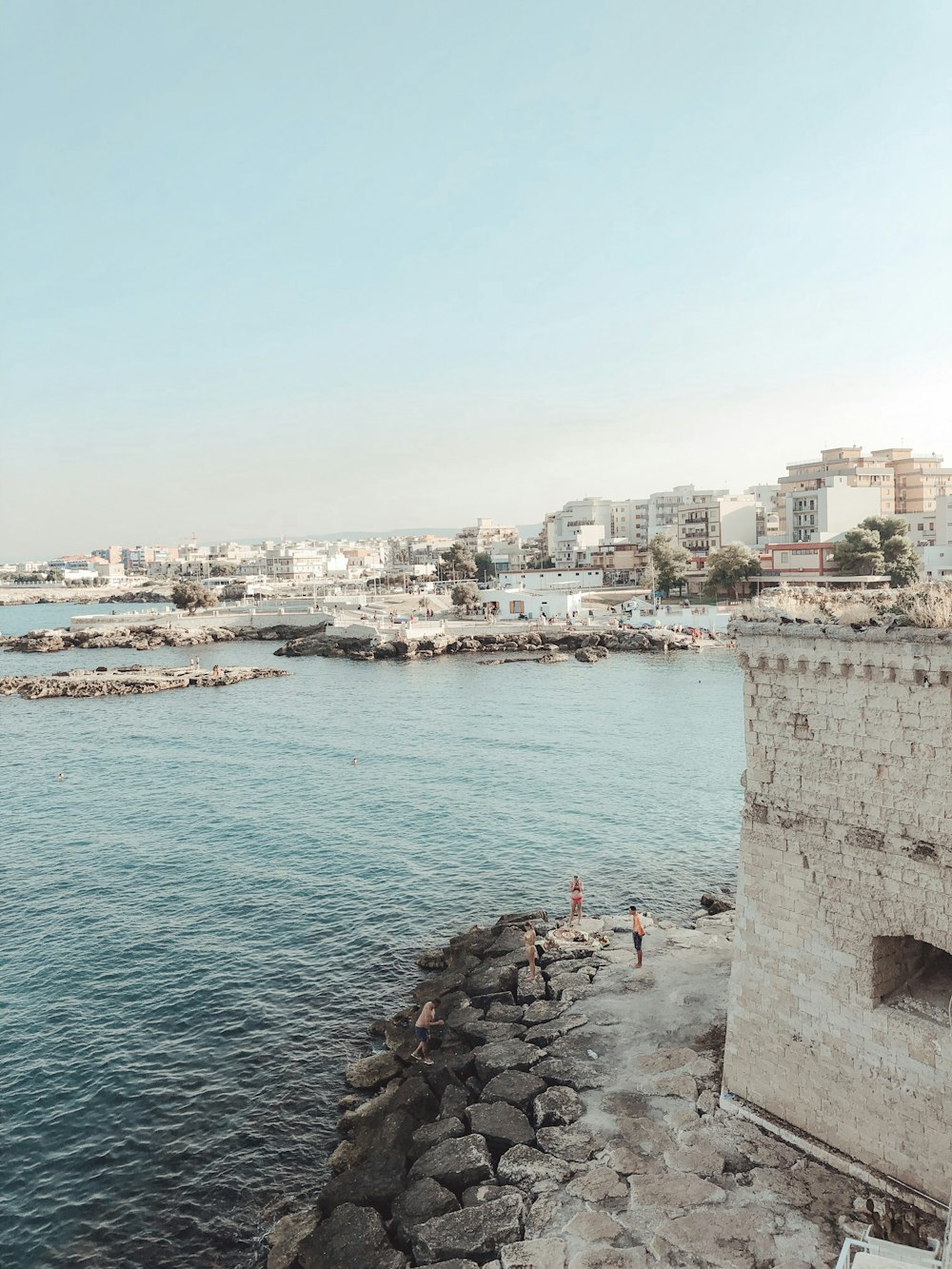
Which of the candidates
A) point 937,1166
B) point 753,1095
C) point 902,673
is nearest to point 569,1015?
point 753,1095

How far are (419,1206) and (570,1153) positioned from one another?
202 cm

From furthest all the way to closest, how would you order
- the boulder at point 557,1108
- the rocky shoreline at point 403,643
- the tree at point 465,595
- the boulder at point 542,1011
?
the tree at point 465,595 < the rocky shoreline at point 403,643 < the boulder at point 542,1011 < the boulder at point 557,1108

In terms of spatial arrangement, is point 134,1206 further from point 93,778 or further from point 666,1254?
point 93,778

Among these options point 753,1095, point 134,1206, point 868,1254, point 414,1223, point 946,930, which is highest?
point 946,930

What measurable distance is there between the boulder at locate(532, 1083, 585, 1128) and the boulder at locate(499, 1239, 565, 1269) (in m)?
2.15

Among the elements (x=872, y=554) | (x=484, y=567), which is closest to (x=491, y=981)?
(x=872, y=554)

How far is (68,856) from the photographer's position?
82.7 ft

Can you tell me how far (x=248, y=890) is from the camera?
74.4 ft

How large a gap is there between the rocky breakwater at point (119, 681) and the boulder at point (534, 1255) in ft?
162

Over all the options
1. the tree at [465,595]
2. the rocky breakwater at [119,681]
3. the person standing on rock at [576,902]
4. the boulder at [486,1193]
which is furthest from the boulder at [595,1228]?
the tree at [465,595]

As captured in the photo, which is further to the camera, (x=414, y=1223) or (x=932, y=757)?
(x=414, y=1223)

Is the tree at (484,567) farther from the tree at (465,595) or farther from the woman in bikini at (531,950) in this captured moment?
the woman in bikini at (531,950)

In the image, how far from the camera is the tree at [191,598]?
89.7 metres

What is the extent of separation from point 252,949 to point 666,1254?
485 inches
